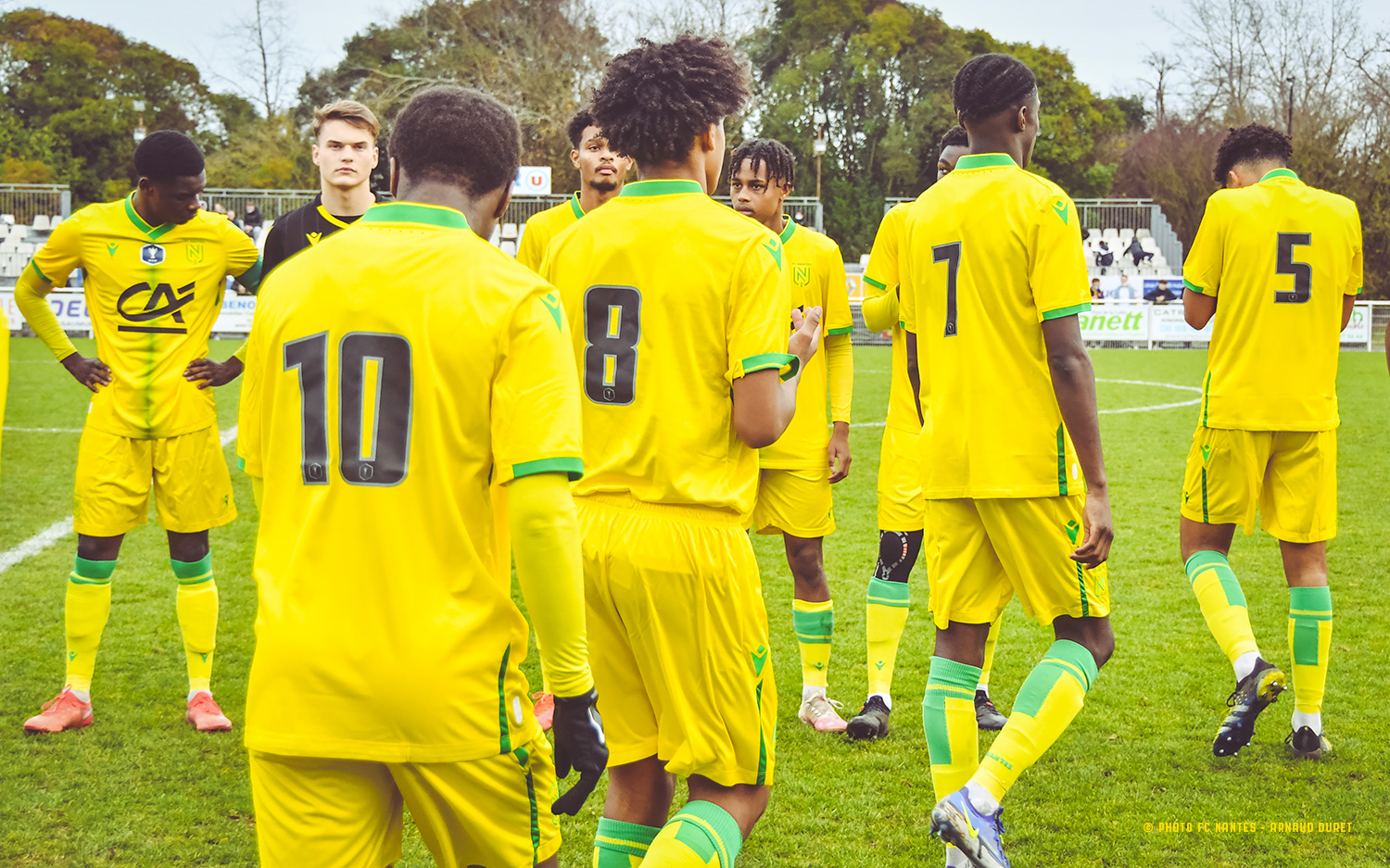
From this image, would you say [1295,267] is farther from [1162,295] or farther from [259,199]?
[259,199]

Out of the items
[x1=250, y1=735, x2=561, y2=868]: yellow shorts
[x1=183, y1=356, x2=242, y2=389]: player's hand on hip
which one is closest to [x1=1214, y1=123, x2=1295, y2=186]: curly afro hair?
[x1=250, y1=735, x2=561, y2=868]: yellow shorts

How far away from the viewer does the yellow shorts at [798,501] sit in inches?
190

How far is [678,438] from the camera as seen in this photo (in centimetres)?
258

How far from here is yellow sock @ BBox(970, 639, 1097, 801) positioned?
10.5 feet

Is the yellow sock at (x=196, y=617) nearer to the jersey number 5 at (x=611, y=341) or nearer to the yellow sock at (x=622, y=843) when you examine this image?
the yellow sock at (x=622, y=843)

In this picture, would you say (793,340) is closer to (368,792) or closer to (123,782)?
(368,792)

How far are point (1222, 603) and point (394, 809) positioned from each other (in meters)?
3.65

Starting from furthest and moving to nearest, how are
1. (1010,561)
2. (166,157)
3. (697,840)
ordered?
(166,157), (1010,561), (697,840)

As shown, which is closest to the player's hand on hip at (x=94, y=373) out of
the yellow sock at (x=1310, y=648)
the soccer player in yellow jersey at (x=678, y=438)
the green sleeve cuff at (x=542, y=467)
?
the soccer player in yellow jersey at (x=678, y=438)

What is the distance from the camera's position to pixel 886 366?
72.0ft

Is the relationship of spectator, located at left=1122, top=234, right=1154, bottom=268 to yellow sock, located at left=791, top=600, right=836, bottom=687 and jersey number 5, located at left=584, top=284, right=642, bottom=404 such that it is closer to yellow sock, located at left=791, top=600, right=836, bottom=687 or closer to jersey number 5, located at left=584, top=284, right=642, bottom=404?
yellow sock, located at left=791, top=600, right=836, bottom=687

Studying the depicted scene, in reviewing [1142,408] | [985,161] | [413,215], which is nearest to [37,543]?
[413,215]

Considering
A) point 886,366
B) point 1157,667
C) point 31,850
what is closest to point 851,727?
point 1157,667

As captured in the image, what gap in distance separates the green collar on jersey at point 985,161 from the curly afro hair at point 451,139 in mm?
1702
